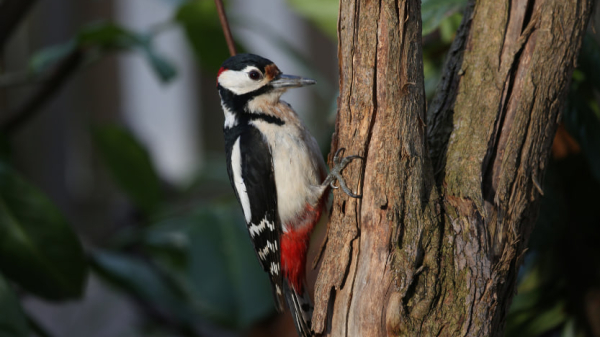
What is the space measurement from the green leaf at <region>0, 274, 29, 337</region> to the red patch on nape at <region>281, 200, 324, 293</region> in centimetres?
84

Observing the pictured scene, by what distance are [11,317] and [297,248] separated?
0.92 metres

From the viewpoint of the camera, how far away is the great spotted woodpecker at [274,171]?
5.07ft

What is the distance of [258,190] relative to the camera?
1578mm

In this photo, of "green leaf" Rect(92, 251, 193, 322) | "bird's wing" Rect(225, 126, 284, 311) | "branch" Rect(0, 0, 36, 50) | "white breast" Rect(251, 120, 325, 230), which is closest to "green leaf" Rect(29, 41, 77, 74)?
"branch" Rect(0, 0, 36, 50)

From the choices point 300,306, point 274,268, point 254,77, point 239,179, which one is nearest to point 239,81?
point 254,77

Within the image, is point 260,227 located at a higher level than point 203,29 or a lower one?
lower

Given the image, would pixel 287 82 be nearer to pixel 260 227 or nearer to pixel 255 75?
pixel 255 75

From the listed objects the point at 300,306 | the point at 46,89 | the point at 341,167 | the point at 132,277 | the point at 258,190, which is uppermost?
the point at 341,167

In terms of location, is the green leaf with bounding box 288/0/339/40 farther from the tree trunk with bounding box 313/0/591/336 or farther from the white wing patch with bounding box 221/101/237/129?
the tree trunk with bounding box 313/0/591/336

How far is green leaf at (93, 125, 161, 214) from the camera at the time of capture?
289cm

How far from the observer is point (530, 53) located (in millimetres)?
1208

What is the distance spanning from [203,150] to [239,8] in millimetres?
1417

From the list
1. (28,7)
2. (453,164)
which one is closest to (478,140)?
(453,164)

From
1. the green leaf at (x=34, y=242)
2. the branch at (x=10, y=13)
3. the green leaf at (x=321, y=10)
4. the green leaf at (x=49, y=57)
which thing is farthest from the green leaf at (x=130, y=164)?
the green leaf at (x=321, y=10)
